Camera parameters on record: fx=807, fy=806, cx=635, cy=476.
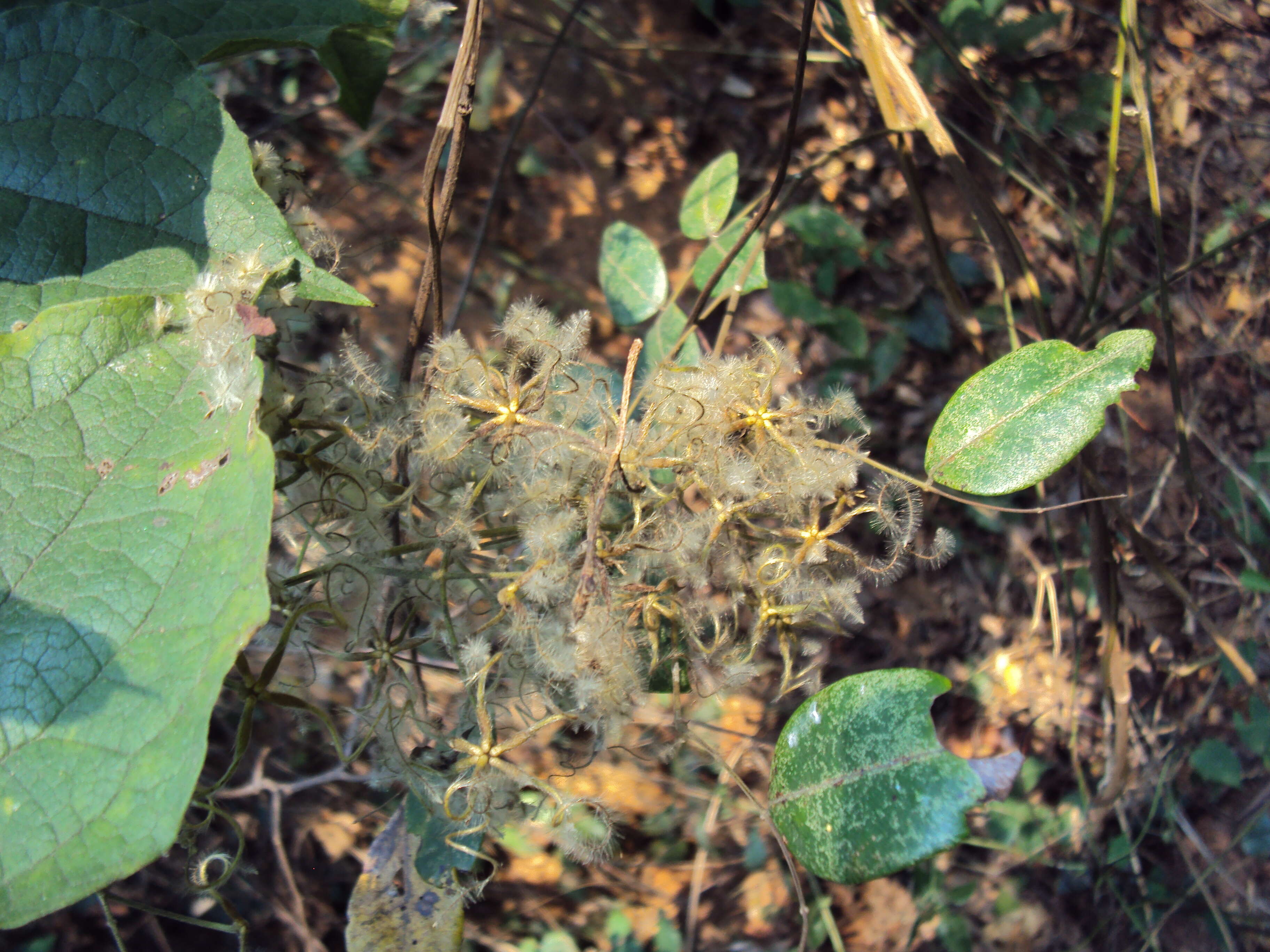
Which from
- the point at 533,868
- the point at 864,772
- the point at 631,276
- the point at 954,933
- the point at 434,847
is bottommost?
the point at 954,933

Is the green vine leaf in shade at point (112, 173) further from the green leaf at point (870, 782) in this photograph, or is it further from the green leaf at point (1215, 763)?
the green leaf at point (1215, 763)

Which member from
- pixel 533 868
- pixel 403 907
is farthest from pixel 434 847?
pixel 533 868

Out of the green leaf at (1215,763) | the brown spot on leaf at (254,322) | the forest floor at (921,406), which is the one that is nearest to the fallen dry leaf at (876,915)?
the forest floor at (921,406)

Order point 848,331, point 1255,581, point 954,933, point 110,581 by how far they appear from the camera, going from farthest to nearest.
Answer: point 954,933
point 848,331
point 1255,581
point 110,581

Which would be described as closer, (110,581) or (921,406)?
(110,581)

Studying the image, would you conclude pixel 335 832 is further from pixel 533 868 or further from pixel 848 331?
pixel 848 331

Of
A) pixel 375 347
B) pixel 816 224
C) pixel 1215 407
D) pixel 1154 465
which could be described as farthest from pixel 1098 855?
pixel 375 347

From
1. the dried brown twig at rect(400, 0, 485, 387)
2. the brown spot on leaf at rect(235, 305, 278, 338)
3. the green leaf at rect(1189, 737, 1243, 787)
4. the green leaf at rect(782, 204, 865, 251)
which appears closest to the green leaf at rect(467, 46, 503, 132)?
the green leaf at rect(782, 204, 865, 251)

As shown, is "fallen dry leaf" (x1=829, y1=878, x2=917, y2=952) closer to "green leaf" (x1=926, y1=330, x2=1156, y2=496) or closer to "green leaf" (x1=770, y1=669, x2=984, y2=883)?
"green leaf" (x1=770, y1=669, x2=984, y2=883)
